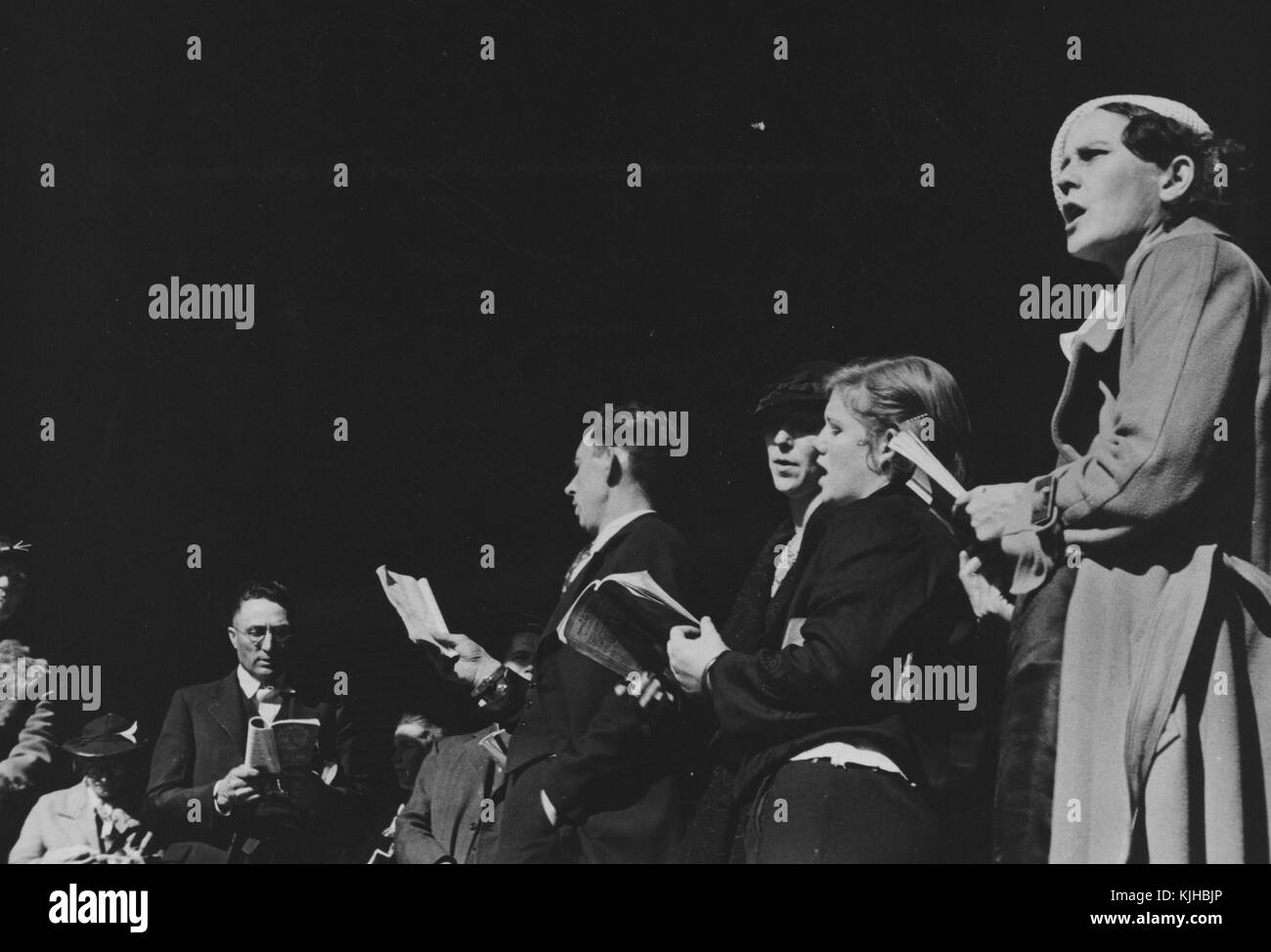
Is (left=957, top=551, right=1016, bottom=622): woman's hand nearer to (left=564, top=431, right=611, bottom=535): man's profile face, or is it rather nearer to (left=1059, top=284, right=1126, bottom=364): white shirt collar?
(left=1059, top=284, right=1126, bottom=364): white shirt collar

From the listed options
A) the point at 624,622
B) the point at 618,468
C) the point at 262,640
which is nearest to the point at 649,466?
the point at 618,468

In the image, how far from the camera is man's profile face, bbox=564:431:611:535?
4664 mm

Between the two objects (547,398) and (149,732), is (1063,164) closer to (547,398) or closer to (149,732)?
(547,398)

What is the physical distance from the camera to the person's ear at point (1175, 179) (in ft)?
15.3

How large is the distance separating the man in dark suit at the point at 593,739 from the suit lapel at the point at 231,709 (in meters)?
0.69

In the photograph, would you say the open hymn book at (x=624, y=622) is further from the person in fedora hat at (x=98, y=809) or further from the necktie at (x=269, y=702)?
the person in fedora hat at (x=98, y=809)

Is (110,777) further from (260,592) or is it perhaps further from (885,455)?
(885,455)

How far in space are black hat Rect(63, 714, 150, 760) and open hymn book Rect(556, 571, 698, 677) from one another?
1.37 metres

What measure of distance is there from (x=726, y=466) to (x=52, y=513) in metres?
2.11

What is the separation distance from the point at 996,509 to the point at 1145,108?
4.46 ft

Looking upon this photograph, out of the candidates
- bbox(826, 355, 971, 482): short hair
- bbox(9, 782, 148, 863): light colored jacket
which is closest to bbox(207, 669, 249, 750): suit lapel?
bbox(9, 782, 148, 863): light colored jacket

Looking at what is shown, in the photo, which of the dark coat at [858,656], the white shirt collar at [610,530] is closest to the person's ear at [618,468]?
the white shirt collar at [610,530]

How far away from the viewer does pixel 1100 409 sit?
461cm
